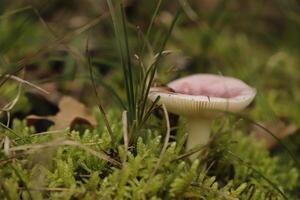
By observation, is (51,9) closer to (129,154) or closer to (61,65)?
(61,65)

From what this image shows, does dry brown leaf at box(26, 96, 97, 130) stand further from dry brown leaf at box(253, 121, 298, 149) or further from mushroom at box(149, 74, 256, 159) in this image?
dry brown leaf at box(253, 121, 298, 149)

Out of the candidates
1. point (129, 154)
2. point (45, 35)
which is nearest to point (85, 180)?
point (129, 154)

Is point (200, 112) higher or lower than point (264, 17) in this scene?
lower

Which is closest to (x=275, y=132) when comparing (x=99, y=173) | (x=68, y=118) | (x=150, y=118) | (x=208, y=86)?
(x=208, y=86)

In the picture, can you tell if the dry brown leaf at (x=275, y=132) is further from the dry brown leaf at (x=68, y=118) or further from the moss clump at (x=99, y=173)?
the dry brown leaf at (x=68, y=118)

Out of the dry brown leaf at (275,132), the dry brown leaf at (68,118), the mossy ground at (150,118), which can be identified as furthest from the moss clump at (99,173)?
the dry brown leaf at (275,132)

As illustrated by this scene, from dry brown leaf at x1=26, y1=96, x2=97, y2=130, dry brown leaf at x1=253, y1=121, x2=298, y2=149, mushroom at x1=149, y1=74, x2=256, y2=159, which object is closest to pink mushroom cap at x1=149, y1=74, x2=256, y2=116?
mushroom at x1=149, y1=74, x2=256, y2=159
